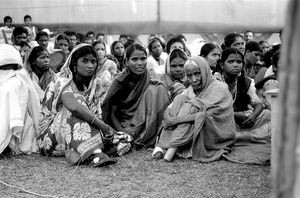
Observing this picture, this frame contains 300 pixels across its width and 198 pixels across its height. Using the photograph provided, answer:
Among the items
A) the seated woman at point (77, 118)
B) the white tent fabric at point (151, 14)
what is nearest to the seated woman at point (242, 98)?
the seated woman at point (77, 118)

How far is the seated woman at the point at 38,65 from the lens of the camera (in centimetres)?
566

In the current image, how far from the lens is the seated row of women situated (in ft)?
13.6

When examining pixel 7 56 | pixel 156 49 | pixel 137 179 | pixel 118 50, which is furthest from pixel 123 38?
pixel 137 179

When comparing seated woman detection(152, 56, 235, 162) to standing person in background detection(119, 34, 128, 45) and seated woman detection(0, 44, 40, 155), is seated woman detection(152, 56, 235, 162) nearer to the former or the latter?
seated woman detection(0, 44, 40, 155)

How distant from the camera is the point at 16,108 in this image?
14.4 feet

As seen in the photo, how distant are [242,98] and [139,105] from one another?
110 centimetres

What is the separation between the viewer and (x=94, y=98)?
445 centimetres

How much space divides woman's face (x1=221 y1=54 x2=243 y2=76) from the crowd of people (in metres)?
0.01

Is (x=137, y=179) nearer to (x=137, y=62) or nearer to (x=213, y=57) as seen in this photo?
(x=137, y=62)

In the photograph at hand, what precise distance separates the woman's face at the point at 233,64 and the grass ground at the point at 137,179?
3.87ft

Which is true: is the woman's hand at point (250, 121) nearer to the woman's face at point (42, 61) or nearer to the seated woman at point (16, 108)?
the seated woman at point (16, 108)

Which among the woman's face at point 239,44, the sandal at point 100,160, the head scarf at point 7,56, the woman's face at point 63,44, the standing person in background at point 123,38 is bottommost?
the sandal at point 100,160

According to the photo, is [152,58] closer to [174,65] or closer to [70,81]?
[174,65]

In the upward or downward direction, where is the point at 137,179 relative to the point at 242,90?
downward
